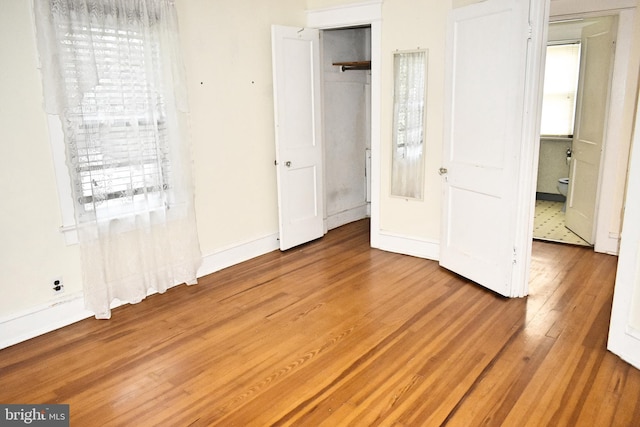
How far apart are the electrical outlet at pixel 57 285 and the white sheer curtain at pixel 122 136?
0.54ft

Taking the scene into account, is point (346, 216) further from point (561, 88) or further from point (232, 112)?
point (561, 88)

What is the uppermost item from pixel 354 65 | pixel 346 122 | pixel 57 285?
pixel 354 65

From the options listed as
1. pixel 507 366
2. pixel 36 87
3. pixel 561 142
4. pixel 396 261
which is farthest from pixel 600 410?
pixel 561 142

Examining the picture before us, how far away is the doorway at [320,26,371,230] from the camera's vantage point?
5.38 meters

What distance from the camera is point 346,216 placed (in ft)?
19.3

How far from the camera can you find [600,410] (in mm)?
2279

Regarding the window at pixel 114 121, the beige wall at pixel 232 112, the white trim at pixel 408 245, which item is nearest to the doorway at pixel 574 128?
the white trim at pixel 408 245

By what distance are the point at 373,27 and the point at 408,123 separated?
99cm

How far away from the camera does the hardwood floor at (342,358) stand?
2.32m

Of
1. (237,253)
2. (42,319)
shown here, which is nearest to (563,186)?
(237,253)

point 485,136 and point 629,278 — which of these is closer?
point 629,278

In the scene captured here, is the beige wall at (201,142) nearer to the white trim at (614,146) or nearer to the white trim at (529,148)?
the white trim at (529,148)

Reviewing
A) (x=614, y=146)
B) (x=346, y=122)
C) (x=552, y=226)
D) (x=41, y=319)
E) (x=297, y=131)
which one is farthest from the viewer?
(x=346, y=122)

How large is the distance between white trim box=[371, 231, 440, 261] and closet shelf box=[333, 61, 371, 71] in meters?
1.94
